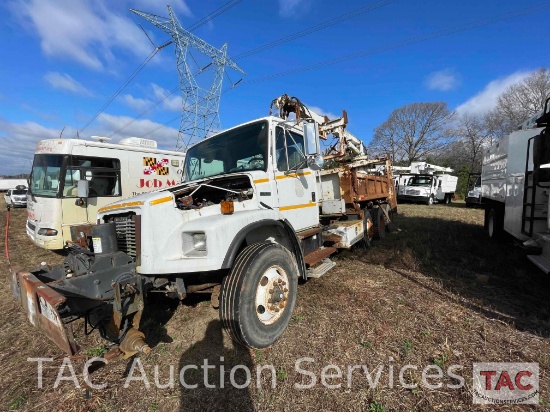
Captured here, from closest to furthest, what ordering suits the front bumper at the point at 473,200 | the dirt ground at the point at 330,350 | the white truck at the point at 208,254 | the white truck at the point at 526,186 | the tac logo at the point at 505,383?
the tac logo at the point at 505,383 → the dirt ground at the point at 330,350 → the white truck at the point at 208,254 → the white truck at the point at 526,186 → the front bumper at the point at 473,200

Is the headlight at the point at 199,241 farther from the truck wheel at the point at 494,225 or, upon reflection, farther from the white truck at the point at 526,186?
the truck wheel at the point at 494,225

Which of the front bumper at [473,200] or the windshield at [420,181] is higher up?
the windshield at [420,181]

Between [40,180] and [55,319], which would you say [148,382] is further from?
[40,180]

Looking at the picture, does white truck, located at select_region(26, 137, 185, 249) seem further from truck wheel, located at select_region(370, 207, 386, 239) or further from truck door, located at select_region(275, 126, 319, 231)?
truck wheel, located at select_region(370, 207, 386, 239)

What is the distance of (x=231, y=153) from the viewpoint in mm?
3936

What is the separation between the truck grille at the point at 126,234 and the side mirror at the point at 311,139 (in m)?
A: 2.12

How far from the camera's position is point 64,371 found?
2.76 meters

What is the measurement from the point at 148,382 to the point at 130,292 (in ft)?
2.74

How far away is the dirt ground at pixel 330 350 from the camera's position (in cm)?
232

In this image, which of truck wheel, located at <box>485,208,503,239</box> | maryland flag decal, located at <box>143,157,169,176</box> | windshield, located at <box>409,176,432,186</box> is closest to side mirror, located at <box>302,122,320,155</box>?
truck wheel, located at <box>485,208,503,239</box>

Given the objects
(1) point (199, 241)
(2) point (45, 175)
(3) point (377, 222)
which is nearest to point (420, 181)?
(3) point (377, 222)

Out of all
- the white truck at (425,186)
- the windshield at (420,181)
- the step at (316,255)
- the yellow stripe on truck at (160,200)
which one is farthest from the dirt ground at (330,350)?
the windshield at (420,181)

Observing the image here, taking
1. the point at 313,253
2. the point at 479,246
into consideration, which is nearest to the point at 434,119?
the point at 479,246

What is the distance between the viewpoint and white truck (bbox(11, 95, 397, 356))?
2477 mm
